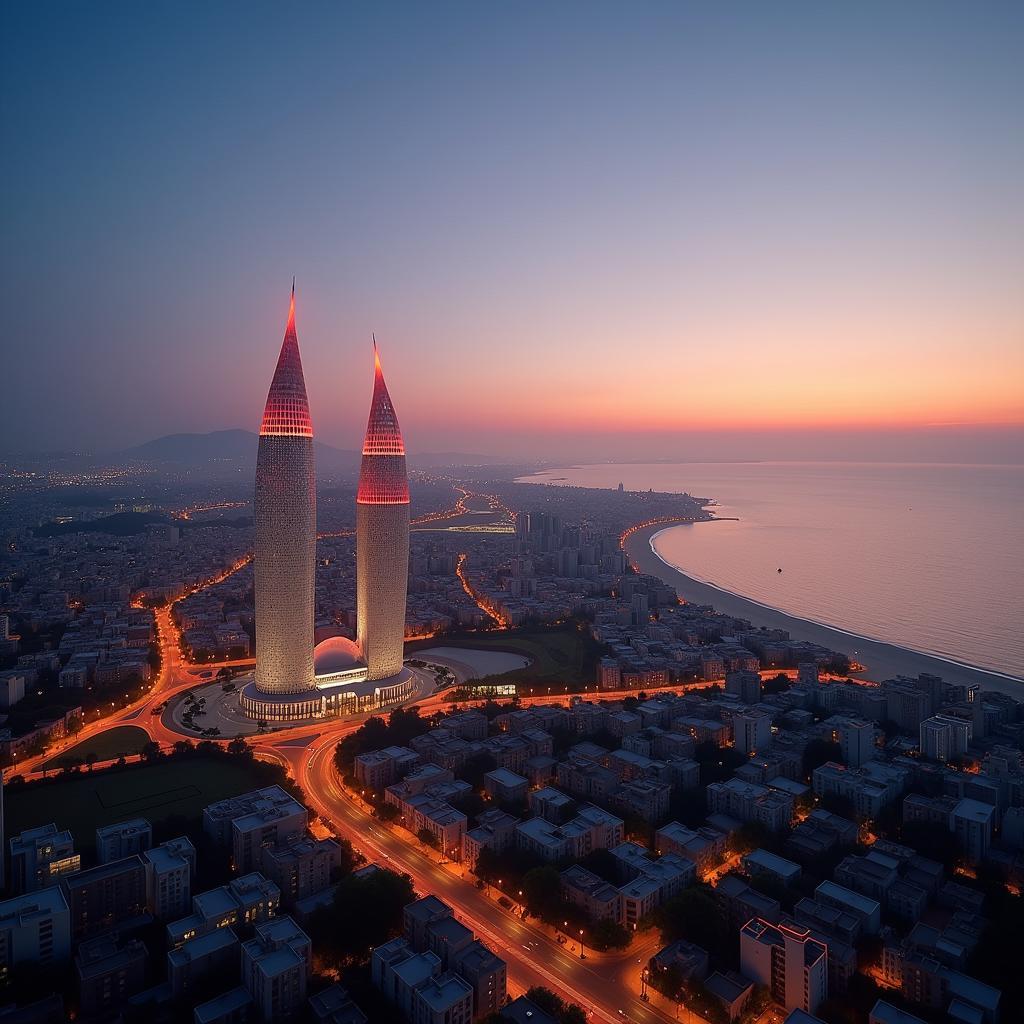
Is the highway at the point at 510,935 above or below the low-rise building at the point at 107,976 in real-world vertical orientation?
below

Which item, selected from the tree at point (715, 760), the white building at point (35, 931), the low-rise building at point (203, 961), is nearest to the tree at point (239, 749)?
the white building at point (35, 931)

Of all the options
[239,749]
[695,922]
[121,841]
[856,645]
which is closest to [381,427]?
[239,749]

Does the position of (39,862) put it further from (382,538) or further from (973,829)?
(973,829)

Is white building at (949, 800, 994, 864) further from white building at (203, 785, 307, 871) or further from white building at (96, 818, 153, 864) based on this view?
white building at (96, 818, 153, 864)

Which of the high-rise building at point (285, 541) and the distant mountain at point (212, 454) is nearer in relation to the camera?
the high-rise building at point (285, 541)

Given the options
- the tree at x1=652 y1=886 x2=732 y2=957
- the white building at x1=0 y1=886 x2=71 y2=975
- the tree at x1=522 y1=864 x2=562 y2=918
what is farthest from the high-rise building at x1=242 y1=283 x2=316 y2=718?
the tree at x1=652 y1=886 x2=732 y2=957

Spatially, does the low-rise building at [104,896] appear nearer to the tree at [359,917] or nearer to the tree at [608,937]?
the tree at [359,917]

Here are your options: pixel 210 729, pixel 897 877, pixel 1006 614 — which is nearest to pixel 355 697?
pixel 210 729
